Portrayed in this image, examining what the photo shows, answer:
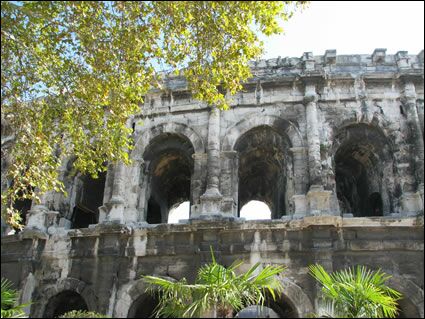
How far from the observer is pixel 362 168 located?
45.4ft

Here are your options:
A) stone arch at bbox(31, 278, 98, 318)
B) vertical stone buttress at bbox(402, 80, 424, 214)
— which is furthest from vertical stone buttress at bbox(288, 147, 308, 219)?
stone arch at bbox(31, 278, 98, 318)

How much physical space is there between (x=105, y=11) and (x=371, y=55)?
26.8 feet

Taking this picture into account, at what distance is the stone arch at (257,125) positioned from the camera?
12.8m

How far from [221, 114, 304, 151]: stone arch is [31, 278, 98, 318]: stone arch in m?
5.09

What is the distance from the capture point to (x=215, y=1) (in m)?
7.87

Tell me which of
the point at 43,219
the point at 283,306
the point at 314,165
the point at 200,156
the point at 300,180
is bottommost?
the point at 283,306

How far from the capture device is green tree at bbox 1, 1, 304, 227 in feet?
27.2

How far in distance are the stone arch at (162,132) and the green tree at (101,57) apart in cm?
359

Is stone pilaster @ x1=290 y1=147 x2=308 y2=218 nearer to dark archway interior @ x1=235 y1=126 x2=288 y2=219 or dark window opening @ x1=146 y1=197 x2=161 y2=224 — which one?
dark archway interior @ x1=235 y1=126 x2=288 y2=219

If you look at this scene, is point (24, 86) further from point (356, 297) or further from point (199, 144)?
point (356, 297)

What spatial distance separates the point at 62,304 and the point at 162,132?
17.9 feet

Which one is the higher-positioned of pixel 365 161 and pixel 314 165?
pixel 365 161

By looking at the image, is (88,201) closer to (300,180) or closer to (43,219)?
(43,219)

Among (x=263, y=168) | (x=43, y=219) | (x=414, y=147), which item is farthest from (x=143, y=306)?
(x=414, y=147)
